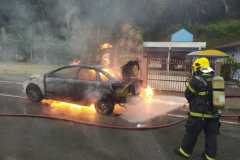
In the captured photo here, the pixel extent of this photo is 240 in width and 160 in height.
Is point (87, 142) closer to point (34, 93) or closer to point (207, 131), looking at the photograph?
point (207, 131)

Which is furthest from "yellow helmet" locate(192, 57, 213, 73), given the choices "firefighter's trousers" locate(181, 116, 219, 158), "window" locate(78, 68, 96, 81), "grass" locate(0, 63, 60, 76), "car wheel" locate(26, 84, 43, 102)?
"grass" locate(0, 63, 60, 76)

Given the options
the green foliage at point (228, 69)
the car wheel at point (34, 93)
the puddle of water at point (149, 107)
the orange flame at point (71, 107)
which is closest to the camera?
the puddle of water at point (149, 107)

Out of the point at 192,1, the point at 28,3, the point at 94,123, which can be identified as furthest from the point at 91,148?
the point at 192,1

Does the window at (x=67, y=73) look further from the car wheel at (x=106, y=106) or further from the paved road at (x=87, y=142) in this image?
the paved road at (x=87, y=142)

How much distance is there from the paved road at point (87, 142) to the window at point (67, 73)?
165cm

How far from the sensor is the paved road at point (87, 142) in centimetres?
420

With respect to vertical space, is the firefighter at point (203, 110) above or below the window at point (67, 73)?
below

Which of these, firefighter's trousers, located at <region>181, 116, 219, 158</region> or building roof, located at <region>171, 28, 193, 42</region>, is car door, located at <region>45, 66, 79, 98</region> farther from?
building roof, located at <region>171, 28, 193, 42</region>

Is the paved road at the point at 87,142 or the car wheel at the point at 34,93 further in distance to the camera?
the car wheel at the point at 34,93

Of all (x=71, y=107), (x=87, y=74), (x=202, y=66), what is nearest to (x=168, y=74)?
(x=87, y=74)

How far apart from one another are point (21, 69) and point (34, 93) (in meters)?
9.55

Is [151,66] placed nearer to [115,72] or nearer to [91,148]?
[115,72]

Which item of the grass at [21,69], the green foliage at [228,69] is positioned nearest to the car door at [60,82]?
the grass at [21,69]

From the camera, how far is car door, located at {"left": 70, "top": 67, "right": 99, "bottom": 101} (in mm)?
6820
